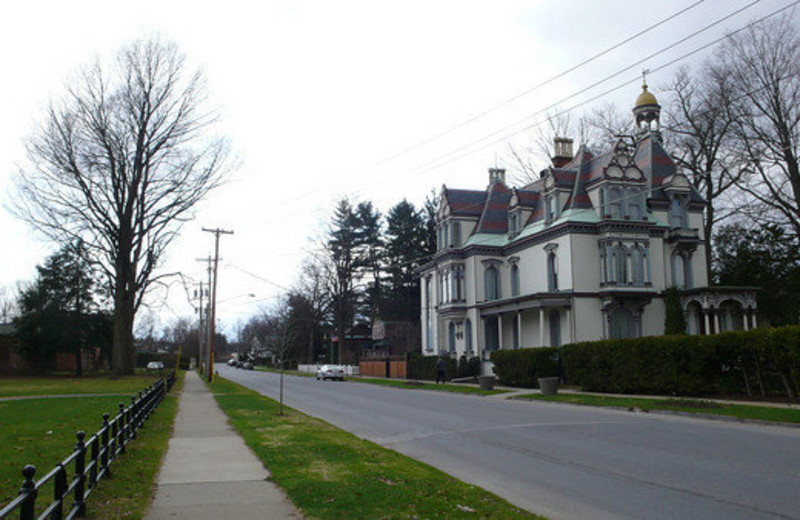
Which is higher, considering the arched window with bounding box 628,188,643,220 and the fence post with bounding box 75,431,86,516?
the arched window with bounding box 628,188,643,220

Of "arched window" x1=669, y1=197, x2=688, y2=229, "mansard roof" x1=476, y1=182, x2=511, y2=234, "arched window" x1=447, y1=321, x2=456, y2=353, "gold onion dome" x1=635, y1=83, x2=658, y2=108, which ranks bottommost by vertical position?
"arched window" x1=447, y1=321, x2=456, y2=353

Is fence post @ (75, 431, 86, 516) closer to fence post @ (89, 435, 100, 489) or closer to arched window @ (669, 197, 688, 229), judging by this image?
fence post @ (89, 435, 100, 489)

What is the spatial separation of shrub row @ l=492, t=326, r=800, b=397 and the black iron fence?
62.8 ft

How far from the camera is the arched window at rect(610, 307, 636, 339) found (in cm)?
3950

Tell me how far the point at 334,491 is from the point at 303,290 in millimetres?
74528

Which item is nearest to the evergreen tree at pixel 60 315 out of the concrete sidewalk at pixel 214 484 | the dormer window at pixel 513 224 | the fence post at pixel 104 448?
the dormer window at pixel 513 224

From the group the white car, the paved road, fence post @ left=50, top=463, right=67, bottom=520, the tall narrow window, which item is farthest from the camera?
the tall narrow window

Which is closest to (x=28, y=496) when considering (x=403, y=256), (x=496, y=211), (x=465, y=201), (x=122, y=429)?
(x=122, y=429)

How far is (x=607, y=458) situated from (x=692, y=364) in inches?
578

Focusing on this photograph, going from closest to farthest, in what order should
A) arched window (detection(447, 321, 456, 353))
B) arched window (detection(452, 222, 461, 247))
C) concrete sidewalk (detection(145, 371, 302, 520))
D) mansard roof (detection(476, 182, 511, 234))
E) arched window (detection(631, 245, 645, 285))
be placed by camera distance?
1. concrete sidewalk (detection(145, 371, 302, 520))
2. arched window (detection(631, 245, 645, 285))
3. mansard roof (detection(476, 182, 511, 234))
4. arched window (detection(452, 222, 461, 247))
5. arched window (detection(447, 321, 456, 353))

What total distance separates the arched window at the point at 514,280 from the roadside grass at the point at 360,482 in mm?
32010

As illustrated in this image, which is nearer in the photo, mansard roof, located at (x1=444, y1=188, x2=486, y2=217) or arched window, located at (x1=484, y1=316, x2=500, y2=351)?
arched window, located at (x1=484, y1=316, x2=500, y2=351)

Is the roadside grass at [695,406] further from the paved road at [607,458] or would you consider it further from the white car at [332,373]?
the white car at [332,373]

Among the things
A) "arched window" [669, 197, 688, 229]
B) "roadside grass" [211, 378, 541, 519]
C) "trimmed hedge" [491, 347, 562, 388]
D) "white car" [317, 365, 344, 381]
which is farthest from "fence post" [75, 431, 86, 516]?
"white car" [317, 365, 344, 381]
